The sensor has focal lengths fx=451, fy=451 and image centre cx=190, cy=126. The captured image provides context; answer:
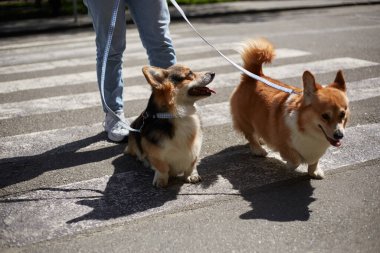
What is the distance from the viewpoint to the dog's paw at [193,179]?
11.3ft

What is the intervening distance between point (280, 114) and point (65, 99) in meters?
3.09

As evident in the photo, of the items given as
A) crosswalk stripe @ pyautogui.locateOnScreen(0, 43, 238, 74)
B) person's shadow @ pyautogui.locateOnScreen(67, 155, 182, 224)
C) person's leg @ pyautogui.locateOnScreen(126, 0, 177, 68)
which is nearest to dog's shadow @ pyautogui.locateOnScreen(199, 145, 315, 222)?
person's shadow @ pyautogui.locateOnScreen(67, 155, 182, 224)

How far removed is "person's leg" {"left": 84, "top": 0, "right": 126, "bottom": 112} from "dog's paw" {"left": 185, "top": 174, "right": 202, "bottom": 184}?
1.35 metres

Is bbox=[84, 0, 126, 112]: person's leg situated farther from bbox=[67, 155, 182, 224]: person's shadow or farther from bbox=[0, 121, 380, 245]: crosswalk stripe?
bbox=[0, 121, 380, 245]: crosswalk stripe

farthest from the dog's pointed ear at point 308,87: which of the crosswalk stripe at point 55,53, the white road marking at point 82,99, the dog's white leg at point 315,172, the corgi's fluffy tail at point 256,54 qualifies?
the crosswalk stripe at point 55,53

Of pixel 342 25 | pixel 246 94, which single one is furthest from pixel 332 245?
pixel 342 25

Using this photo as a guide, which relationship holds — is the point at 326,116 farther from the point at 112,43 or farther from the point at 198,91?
the point at 112,43

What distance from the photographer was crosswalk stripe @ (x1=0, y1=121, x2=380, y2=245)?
9.30ft

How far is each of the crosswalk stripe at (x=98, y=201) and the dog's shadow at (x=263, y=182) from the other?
0.02 m

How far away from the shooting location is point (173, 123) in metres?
3.29

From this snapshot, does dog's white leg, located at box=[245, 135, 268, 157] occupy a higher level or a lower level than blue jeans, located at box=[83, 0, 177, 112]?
lower

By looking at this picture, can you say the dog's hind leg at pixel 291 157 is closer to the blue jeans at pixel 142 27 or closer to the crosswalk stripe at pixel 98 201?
the crosswalk stripe at pixel 98 201

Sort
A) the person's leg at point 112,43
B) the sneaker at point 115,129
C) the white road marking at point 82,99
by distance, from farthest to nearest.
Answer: the white road marking at point 82,99, the sneaker at point 115,129, the person's leg at point 112,43

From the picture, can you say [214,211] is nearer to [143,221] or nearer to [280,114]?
[143,221]
